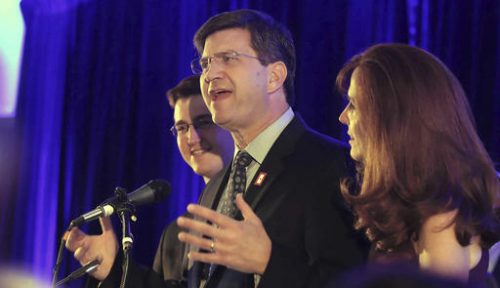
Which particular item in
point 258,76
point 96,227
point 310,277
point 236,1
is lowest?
point 96,227

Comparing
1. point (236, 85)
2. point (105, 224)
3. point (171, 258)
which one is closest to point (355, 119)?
point (236, 85)

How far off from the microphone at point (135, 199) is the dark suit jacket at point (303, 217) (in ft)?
0.89

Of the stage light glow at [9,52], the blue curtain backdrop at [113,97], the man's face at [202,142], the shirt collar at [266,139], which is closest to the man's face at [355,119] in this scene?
the shirt collar at [266,139]

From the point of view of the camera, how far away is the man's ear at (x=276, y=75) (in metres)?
2.50

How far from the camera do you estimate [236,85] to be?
2445 millimetres

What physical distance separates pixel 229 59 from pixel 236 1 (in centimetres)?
134

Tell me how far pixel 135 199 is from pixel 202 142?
952 millimetres

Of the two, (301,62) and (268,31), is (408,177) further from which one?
(301,62)

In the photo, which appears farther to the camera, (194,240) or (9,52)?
(9,52)

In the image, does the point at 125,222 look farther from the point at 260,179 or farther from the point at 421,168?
the point at 421,168

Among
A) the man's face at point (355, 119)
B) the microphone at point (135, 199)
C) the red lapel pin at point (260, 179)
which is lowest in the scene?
the microphone at point (135, 199)

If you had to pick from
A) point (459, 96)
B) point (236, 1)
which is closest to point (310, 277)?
point (459, 96)

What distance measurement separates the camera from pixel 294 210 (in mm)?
2115

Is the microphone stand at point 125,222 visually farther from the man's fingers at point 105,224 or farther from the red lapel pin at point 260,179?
the red lapel pin at point 260,179
